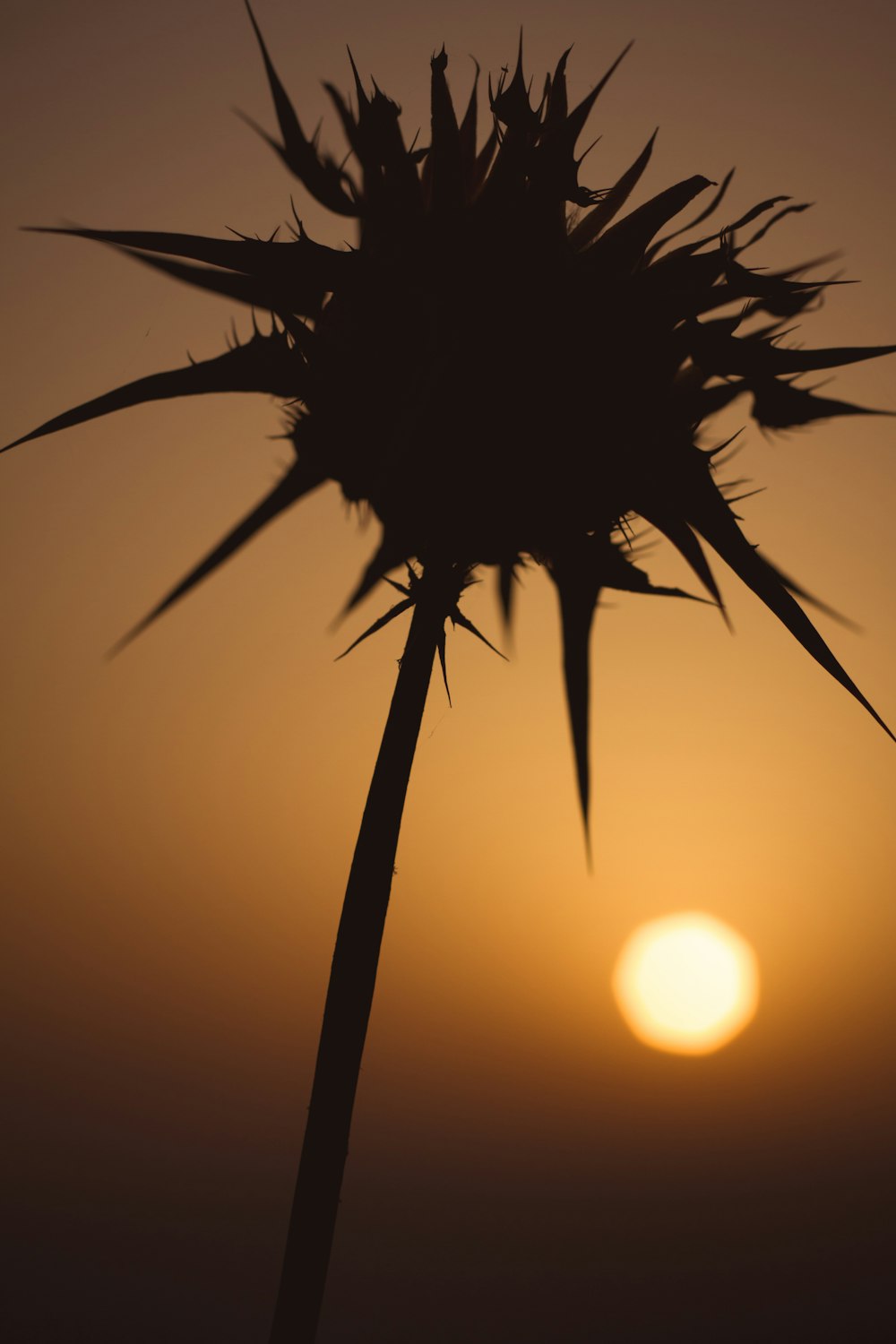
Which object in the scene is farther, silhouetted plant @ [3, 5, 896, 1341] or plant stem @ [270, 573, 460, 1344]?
silhouetted plant @ [3, 5, 896, 1341]

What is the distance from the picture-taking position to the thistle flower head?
410 cm

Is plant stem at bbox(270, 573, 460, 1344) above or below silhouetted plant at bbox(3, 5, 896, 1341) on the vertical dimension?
below

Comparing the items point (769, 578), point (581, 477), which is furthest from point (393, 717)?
point (769, 578)

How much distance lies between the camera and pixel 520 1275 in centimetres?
13838

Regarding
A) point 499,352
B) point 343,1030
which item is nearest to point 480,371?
point 499,352

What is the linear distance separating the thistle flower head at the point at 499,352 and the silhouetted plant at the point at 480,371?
11 millimetres

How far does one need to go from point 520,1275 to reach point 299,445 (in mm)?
163508

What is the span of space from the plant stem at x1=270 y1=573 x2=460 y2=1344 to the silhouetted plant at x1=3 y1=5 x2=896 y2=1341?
0.01 meters

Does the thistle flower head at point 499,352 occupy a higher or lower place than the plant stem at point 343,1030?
higher

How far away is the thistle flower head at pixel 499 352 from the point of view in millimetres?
4102

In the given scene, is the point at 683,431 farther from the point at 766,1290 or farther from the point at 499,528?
the point at 766,1290

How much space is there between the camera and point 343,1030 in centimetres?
368

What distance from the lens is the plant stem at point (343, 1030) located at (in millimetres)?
3469

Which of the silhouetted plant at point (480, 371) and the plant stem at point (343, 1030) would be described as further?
the silhouetted plant at point (480, 371)
